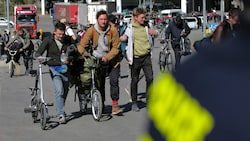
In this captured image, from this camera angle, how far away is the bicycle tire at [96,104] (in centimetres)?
953

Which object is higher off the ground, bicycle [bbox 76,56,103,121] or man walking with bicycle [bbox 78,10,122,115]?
man walking with bicycle [bbox 78,10,122,115]

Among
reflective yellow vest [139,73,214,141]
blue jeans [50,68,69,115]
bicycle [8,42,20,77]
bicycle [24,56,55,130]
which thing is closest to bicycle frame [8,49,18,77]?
bicycle [8,42,20,77]

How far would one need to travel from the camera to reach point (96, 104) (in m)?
9.62

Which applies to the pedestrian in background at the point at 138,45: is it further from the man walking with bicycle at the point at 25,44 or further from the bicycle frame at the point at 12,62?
the bicycle frame at the point at 12,62

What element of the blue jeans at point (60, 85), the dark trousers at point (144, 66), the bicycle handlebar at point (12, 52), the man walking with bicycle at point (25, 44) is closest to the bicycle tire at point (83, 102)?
the blue jeans at point (60, 85)

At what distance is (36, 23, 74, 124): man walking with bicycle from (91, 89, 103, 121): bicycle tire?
0.50m

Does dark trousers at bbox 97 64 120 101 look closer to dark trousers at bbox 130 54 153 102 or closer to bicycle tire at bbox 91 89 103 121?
bicycle tire at bbox 91 89 103 121

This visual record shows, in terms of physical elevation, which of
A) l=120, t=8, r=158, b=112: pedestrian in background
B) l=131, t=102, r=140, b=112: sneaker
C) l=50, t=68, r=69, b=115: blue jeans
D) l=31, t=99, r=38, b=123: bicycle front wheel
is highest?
l=120, t=8, r=158, b=112: pedestrian in background

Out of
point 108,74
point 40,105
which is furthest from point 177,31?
point 40,105

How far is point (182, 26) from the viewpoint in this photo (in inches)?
645

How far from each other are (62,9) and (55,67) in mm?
61687

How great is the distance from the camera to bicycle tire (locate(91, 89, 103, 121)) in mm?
9531

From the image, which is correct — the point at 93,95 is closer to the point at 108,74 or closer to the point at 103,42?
the point at 108,74

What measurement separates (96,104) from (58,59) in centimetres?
99
